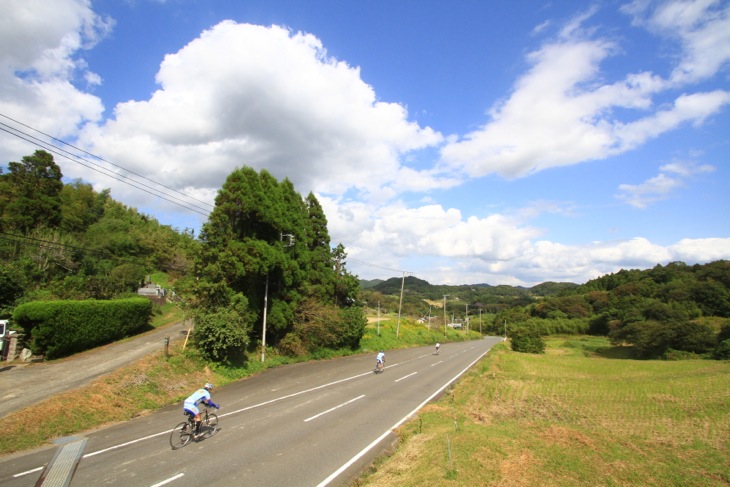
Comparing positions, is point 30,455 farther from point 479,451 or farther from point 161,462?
point 479,451

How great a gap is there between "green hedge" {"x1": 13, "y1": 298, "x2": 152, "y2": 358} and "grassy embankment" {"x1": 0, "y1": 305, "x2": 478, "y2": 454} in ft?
15.1

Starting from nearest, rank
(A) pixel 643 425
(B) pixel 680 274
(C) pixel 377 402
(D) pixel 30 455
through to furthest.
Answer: (D) pixel 30 455
(A) pixel 643 425
(C) pixel 377 402
(B) pixel 680 274

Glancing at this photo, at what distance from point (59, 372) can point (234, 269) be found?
9.87 meters

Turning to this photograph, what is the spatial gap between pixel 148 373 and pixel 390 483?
595 inches

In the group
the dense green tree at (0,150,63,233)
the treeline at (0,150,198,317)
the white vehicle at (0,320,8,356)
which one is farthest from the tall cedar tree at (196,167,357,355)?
the dense green tree at (0,150,63,233)

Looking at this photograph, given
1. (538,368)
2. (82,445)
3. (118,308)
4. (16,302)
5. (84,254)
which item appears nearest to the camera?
(82,445)

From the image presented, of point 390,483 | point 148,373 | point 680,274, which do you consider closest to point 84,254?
point 148,373

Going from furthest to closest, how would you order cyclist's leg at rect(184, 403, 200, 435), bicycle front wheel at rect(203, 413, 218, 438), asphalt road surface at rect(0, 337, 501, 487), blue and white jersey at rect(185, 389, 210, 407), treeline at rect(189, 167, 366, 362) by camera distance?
treeline at rect(189, 167, 366, 362)
bicycle front wheel at rect(203, 413, 218, 438)
blue and white jersey at rect(185, 389, 210, 407)
cyclist's leg at rect(184, 403, 200, 435)
asphalt road surface at rect(0, 337, 501, 487)

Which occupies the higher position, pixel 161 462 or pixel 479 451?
pixel 479 451

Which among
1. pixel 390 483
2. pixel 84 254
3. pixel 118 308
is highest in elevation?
pixel 84 254

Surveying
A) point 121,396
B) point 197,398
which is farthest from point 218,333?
point 197,398

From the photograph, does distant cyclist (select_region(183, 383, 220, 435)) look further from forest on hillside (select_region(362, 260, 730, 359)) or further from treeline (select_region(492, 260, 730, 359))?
treeline (select_region(492, 260, 730, 359))

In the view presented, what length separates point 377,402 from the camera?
1736 cm

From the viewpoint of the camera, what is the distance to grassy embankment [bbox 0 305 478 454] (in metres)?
11.8
